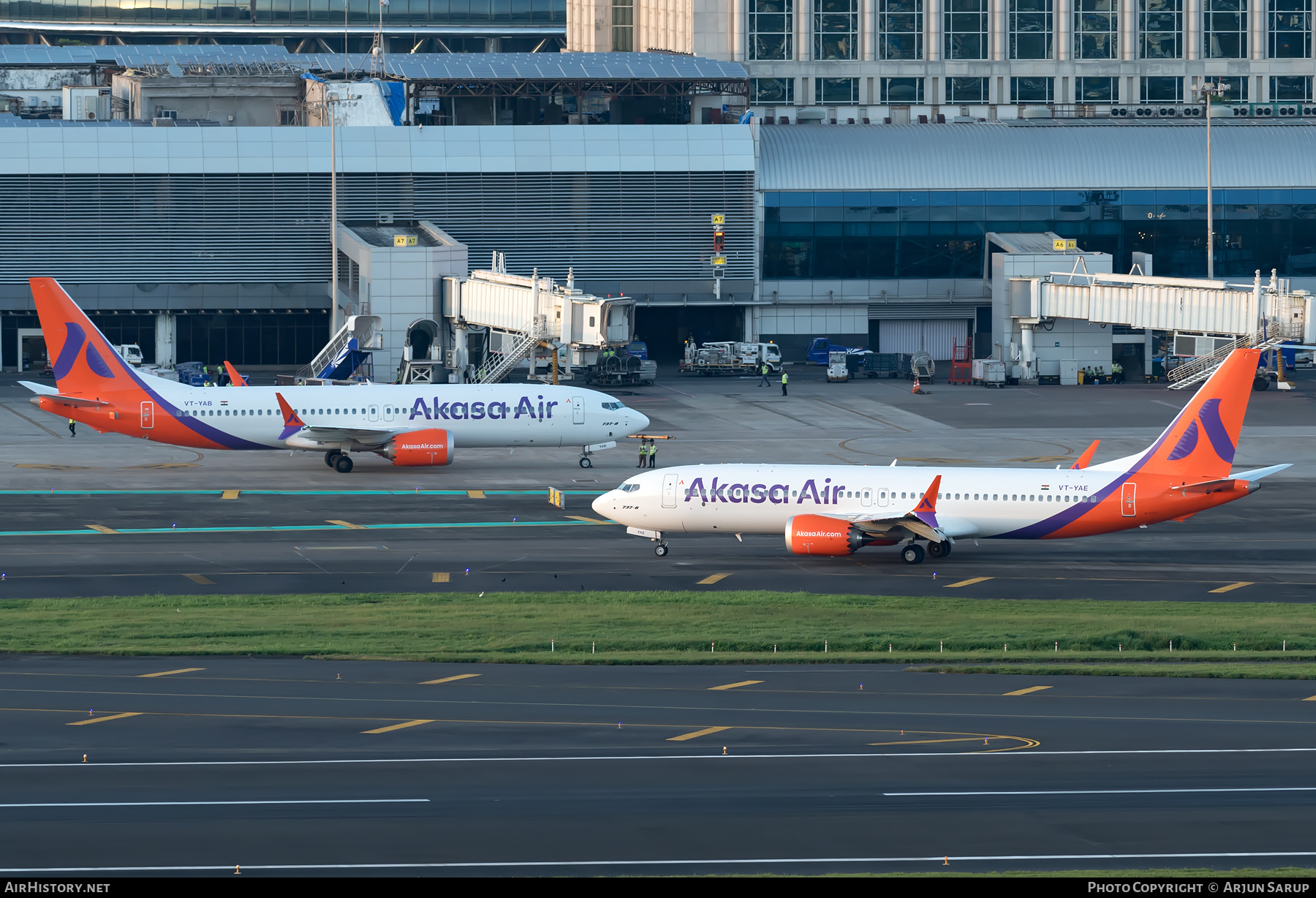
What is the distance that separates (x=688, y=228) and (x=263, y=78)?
4091 centimetres

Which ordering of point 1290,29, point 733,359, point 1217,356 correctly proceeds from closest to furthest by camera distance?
point 1217,356 < point 733,359 < point 1290,29

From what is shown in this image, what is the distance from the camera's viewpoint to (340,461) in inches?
3248

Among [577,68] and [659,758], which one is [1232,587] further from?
[577,68]

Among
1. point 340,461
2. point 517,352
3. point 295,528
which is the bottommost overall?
point 295,528

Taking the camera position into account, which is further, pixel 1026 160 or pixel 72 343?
pixel 1026 160

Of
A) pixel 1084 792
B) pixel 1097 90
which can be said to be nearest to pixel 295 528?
pixel 1084 792

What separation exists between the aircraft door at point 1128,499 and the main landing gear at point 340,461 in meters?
38.4

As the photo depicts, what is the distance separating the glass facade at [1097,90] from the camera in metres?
174

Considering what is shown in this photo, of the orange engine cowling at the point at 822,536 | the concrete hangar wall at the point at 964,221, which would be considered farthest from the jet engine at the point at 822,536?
the concrete hangar wall at the point at 964,221

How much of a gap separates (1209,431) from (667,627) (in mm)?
22172

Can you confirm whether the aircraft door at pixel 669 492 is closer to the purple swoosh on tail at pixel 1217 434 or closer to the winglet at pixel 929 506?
the winglet at pixel 929 506

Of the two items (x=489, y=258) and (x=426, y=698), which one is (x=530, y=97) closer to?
(x=489, y=258)

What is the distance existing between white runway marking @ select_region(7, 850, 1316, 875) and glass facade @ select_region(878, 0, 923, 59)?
152m

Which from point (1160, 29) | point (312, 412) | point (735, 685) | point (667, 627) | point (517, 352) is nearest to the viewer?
point (735, 685)
